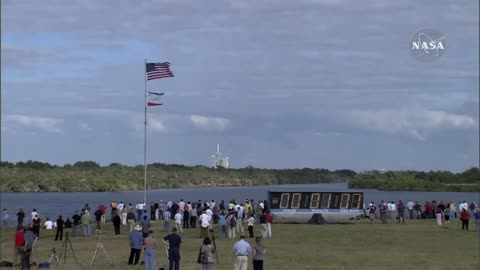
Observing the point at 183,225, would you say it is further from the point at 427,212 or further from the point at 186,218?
the point at 427,212

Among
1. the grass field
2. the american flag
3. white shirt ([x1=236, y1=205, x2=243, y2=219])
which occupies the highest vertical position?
the american flag

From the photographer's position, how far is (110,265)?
2725 cm

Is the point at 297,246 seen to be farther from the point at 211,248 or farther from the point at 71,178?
the point at 71,178

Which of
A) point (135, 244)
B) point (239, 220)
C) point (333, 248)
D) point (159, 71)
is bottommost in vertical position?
point (333, 248)

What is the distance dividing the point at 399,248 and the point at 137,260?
11.4 metres

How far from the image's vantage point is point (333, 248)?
33.0 m

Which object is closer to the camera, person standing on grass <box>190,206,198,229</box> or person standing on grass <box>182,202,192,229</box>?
person standing on grass <box>182,202,192,229</box>

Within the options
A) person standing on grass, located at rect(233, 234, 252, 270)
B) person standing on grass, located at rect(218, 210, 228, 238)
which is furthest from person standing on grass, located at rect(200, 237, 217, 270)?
person standing on grass, located at rect(218, 210, 228, 238)

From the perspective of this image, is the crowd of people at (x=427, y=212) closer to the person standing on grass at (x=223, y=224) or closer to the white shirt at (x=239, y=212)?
the white shirt at (x=239, y=212)

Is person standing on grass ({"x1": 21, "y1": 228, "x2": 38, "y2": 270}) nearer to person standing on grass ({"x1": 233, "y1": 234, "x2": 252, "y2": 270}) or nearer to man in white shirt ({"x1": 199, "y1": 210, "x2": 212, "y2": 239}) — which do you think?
person standing on grass ({"x1": 233, "y1": 234, "x2": 252, "y2": 270})

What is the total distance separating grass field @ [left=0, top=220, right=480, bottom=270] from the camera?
90.8ft

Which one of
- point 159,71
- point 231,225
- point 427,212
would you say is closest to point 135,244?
point 231,225

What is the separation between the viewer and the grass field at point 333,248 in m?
27.7

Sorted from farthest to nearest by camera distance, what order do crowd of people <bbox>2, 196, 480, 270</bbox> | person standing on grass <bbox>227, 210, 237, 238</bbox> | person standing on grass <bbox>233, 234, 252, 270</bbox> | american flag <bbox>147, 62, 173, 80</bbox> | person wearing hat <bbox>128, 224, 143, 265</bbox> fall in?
american flag <bbox>147, 62, 173, 80</bbox>
person standing on grass <bbox>227, 210, 237, 238</bbox>
person wearing hat <bbox>128, 224, 143, 265</bbox>
crowd of people <bbox>2, 196, 480, 270</bbox>
person standing on grass <bbox>233, 234, 252, 270</bbox>
